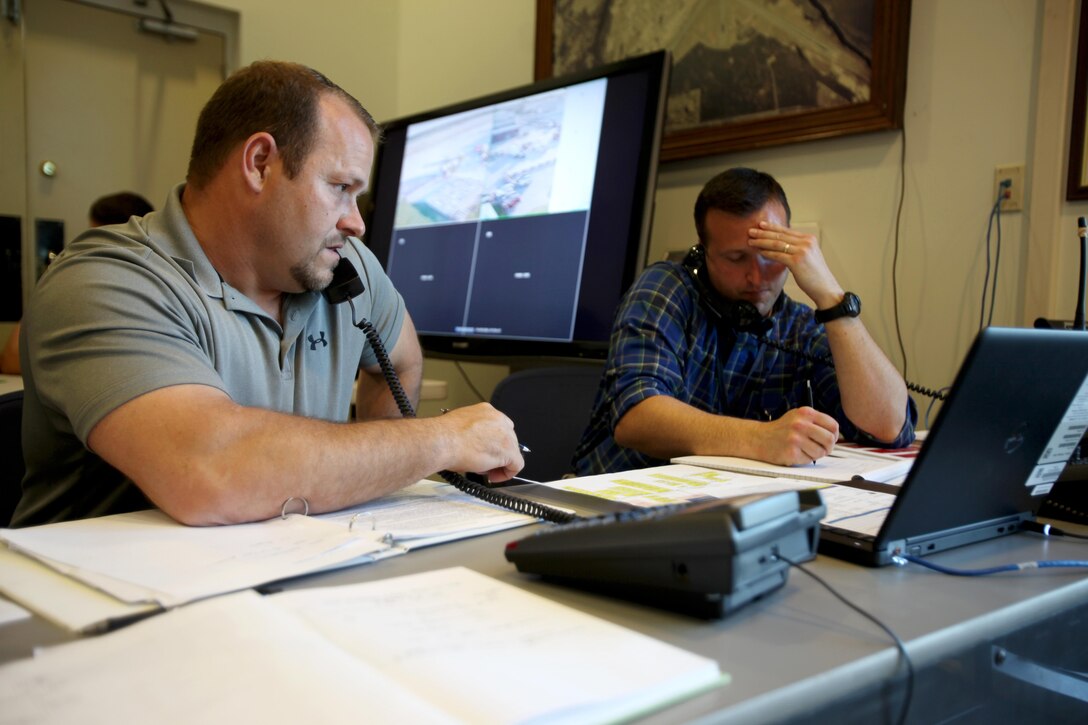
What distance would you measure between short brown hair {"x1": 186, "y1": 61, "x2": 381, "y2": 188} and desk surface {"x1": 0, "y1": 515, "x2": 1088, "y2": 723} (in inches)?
27.6

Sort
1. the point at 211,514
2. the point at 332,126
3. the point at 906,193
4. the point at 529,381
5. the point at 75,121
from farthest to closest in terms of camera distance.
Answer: the point at 75,121 → the point at 906,193 → the point at 529,381 → the point at 332,126 → the point at 211,514

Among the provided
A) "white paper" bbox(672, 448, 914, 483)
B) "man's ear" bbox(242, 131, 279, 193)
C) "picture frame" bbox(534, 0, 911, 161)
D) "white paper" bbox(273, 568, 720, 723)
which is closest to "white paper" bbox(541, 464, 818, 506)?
"white paper" bbox(672, 448, 914, 483)

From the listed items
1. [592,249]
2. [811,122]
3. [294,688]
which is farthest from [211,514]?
[811,122]

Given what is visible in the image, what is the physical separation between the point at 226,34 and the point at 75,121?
710 millimetres

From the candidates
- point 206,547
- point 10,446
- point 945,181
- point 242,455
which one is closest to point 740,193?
point 945,181

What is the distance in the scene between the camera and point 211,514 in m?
0.88

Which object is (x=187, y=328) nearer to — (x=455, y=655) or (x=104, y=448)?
(x=104, y=448)

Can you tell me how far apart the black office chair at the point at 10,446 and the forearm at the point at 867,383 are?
1422mm

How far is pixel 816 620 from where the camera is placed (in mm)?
663

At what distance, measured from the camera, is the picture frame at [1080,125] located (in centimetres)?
187

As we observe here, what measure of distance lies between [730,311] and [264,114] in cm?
96

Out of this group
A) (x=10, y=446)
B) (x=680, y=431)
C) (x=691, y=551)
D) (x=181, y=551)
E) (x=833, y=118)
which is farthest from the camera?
(x=833, y=118)

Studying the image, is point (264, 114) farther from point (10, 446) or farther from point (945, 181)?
point (945, 181)

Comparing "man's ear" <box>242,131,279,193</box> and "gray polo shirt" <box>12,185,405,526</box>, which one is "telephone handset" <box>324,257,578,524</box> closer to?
"gray polo shirt" <box>12,185,405,526</box>
